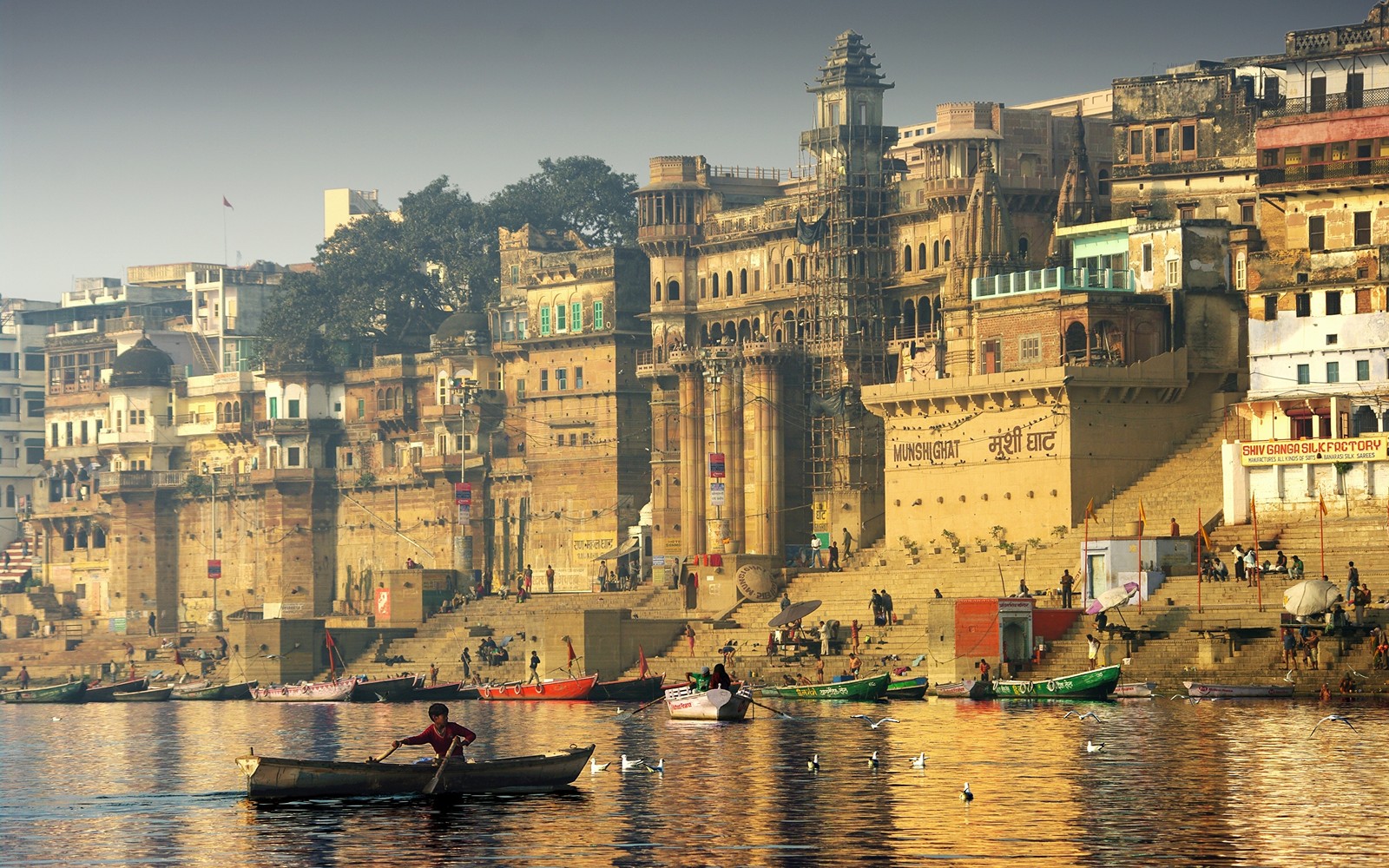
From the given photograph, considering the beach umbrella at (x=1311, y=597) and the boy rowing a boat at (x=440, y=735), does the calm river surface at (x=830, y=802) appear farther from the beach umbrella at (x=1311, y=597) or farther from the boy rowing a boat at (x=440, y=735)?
the beach umbrella at (x=1311, y=597)

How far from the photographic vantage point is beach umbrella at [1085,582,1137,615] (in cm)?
6600

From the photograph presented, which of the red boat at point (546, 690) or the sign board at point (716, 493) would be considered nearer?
the red boat at point (546, 690)

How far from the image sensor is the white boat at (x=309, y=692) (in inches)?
3398

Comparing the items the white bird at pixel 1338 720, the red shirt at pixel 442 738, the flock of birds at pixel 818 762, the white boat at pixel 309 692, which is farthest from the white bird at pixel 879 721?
the white boat at pixel 309 692

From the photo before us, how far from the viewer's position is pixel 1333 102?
7825 centimetres

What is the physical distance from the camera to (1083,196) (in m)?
83.7

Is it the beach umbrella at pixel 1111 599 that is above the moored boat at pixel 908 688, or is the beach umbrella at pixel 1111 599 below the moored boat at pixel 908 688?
above

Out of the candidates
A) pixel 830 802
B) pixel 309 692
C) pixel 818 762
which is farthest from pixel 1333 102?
pixel 830 802

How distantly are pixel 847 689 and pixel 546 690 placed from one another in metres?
13.5

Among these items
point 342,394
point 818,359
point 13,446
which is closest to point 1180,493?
point 818,359

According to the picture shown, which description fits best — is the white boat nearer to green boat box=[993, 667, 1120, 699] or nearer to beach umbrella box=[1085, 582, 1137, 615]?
green boat box=[993, 667, 1120, 699]

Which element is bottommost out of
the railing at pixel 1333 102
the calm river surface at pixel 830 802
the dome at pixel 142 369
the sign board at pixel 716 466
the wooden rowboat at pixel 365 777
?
the calm river surface at pixel 830 802

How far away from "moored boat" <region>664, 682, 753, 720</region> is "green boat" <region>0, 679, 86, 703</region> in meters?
40.5

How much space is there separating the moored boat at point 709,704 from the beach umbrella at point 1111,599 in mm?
9681
